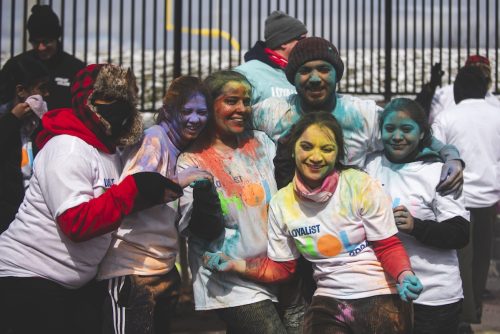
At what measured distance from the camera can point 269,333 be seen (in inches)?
117

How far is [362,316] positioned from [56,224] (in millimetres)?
1341

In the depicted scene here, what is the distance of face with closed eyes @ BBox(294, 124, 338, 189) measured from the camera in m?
2.92

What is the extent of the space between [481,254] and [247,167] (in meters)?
3.07

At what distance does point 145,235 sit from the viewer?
2.98 m

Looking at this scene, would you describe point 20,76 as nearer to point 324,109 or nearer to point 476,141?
point 324,109

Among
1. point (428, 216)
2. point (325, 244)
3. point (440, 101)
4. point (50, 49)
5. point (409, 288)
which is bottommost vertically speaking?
point (409, 288)

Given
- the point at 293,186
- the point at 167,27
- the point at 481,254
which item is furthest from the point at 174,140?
the point at 167,27

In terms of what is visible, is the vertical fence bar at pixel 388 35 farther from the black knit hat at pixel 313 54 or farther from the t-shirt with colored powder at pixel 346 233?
the t-shirt with colored powder at pixel 346 233

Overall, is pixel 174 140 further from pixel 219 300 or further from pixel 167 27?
pixel 167 27

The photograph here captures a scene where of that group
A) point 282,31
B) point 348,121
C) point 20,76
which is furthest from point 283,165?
point 20,76

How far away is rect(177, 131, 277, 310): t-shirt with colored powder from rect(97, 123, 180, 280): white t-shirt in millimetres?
98

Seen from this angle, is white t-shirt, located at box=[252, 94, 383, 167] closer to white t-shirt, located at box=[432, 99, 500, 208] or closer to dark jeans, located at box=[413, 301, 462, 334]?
dark jeans, located at box=[413, 301, 462, 334]

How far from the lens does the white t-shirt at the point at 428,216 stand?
125 inches

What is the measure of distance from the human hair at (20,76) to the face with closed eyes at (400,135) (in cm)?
204
